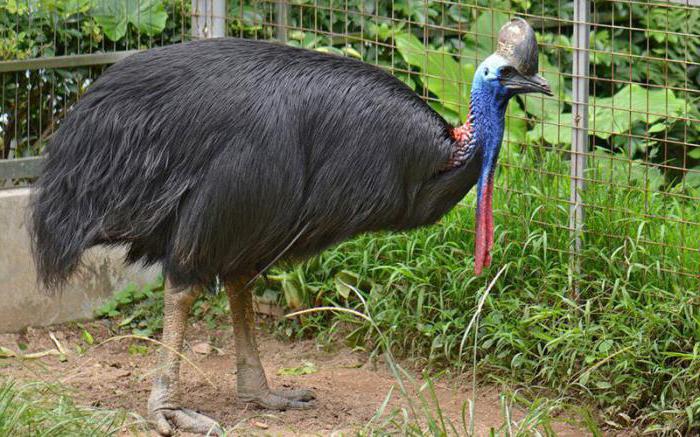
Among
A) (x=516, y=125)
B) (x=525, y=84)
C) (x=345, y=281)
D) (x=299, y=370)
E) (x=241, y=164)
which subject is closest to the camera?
(x=241, y=164)

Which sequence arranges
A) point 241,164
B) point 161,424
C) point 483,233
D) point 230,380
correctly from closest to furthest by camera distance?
point 241,164 → point 161,424 → point 483,233 → point 230,380

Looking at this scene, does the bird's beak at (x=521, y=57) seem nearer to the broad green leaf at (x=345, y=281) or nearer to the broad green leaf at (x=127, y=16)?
the broad green leaf at (x=345, y=281)

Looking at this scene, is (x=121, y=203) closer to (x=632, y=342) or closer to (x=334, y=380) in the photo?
(x=334, y=380)

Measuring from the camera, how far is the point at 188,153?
175 inches

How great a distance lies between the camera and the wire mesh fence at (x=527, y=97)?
5.25 meters

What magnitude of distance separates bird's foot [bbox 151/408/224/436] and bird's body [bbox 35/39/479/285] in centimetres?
51

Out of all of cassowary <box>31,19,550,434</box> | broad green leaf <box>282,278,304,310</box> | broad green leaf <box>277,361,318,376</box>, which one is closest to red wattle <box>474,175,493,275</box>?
cassowary <box>31,19,550,434</box>

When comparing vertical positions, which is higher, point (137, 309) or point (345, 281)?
point (345, 281)

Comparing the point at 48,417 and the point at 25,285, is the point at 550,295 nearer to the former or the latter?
the point at 48,417

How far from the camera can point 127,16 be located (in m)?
6.23

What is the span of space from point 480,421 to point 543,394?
31 cm

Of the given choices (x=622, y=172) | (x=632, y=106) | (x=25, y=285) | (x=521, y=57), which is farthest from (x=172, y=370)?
(x=632, y=106)

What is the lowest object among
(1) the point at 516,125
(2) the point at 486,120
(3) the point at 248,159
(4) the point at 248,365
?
(4) the point at 248,365

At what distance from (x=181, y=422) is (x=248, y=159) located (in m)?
1.01
